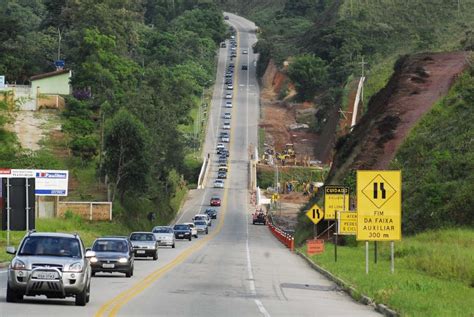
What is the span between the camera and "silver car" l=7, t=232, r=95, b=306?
2388 cm

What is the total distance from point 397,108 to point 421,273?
5208 centimetres

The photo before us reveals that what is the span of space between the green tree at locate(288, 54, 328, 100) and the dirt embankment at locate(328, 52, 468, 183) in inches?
3667

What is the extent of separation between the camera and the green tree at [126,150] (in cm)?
9088

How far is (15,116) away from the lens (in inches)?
4469

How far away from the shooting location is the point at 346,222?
157 feet

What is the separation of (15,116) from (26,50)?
38.3m

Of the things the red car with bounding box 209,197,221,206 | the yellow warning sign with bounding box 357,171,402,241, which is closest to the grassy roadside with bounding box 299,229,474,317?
the yellow warning sign with bounding box 357,171,402,241

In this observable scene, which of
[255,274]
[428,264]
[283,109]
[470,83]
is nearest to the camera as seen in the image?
[428,264]

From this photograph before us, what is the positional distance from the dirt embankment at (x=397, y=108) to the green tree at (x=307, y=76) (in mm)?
93148

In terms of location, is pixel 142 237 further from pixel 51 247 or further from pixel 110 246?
pixel 51 247

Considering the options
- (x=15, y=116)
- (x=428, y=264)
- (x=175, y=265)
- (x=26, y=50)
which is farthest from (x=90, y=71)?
(x=428, y=264)

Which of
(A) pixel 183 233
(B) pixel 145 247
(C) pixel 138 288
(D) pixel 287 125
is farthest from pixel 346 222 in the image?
(D) pixel 287 125

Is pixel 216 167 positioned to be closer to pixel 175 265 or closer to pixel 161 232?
pixel 161 232

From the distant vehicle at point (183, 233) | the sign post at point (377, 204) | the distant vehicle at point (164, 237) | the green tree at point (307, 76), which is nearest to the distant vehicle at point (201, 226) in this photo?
the distant vehicle at point (183, 233)
